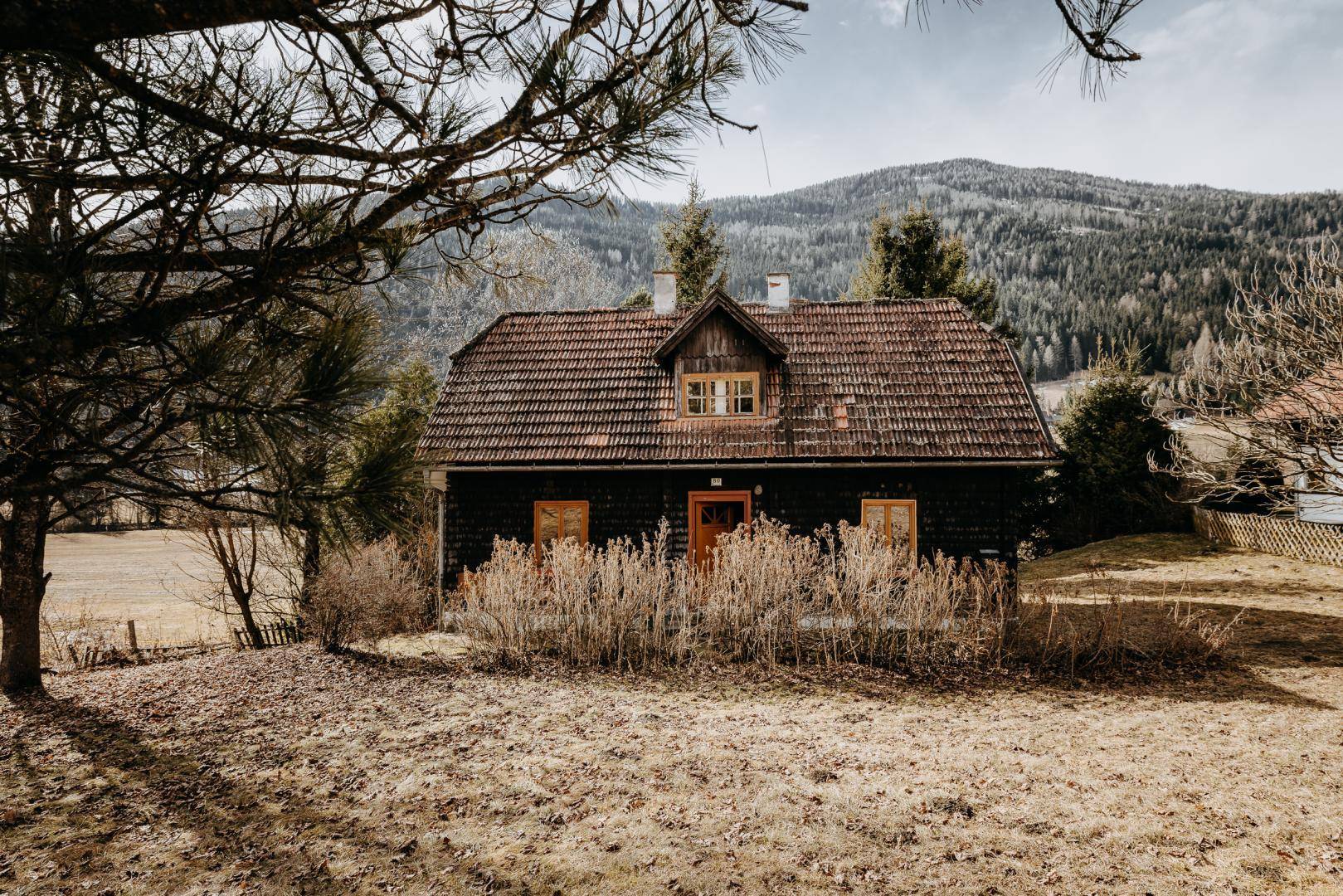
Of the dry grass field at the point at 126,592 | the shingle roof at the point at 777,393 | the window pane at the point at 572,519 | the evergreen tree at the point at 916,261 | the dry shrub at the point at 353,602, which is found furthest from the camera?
the evergreen tree at the point at 916,261

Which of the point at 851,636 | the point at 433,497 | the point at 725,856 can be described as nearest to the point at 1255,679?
the point at 851,636

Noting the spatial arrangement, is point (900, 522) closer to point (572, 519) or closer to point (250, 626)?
point (572, 519)

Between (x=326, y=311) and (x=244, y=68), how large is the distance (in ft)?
3.71

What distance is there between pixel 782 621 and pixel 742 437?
13.7 ft

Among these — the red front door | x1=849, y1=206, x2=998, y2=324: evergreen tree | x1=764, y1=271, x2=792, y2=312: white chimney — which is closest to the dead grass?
the red front door

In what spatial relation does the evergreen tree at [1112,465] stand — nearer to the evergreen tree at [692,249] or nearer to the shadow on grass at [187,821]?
the evergreen tree at [692,249]

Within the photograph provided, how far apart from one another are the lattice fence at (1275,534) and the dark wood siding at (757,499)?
10.2 metres

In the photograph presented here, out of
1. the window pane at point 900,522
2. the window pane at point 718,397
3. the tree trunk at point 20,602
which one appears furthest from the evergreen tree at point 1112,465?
the tree trunk at point 20,602

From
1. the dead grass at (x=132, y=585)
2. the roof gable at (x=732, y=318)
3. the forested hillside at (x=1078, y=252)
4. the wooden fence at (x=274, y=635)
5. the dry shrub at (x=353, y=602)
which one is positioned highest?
the forested hillside at (x=1078, y=252)

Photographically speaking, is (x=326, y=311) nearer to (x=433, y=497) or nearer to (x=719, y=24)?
(x=719, y=24)

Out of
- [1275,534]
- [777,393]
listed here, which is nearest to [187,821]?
[777,393]

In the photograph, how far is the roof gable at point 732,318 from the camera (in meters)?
13.2

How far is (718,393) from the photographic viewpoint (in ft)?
44.2

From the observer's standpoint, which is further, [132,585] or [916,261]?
[916,261]
